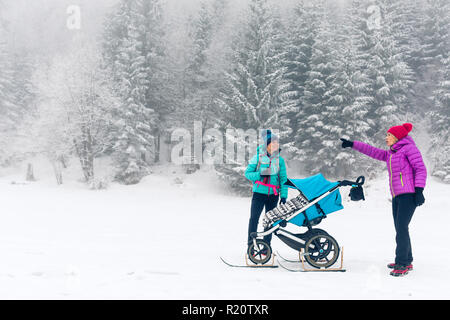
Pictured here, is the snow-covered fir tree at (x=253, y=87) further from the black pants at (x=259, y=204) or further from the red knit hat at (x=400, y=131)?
the red knit hat at (x=400, y=131)

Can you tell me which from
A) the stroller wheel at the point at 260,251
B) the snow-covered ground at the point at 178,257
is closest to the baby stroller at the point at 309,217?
the stroller wheel at the point at 260,251

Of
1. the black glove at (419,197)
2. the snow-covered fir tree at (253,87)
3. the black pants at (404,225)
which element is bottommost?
the black pants at (404,225)

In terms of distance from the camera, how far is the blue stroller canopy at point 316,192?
4781 millimetres

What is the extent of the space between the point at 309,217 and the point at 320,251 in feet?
1.68

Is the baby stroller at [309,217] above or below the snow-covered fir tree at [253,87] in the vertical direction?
below

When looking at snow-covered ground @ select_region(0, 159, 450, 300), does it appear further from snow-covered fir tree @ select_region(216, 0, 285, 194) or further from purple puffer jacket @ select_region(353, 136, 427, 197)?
snow-covered fir tree @ select_region(216, 0, 285, 194)

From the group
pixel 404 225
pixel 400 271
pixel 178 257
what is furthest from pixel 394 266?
pixel 178 257

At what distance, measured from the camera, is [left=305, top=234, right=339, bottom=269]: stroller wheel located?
468cm

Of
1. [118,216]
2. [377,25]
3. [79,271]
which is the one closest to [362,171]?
[377,25]

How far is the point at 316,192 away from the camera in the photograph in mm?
4789

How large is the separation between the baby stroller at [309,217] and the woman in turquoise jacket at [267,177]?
0.22 meters

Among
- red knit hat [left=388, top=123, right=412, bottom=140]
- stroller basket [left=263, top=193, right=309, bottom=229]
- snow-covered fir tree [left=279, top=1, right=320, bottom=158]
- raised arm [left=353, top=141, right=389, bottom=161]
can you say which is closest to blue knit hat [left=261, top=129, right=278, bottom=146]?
stroller basket [left=263, top=193, right=309, bottom=229]

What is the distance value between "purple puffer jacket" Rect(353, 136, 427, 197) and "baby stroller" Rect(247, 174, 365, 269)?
1.49ft
